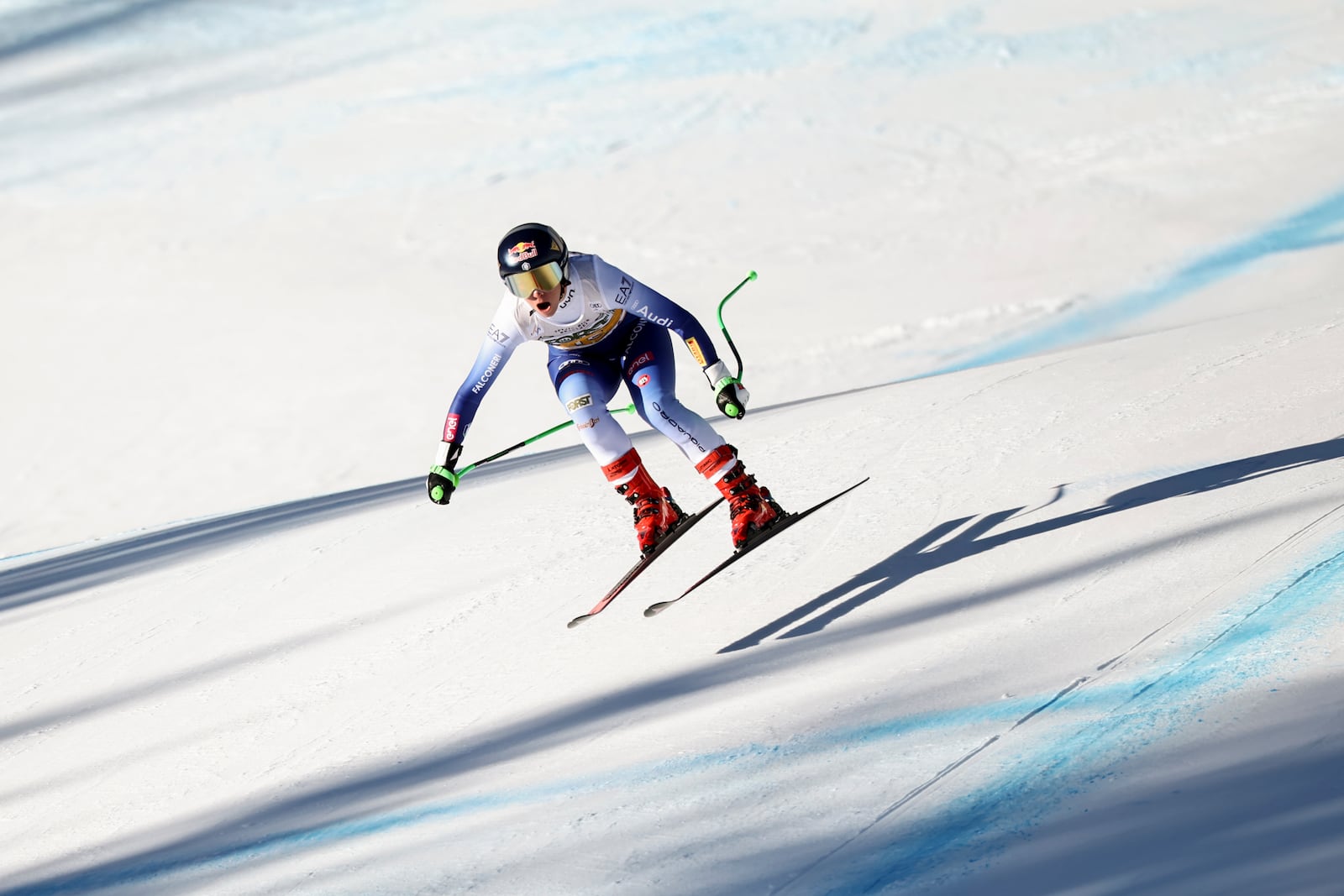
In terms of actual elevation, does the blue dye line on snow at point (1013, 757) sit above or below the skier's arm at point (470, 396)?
below

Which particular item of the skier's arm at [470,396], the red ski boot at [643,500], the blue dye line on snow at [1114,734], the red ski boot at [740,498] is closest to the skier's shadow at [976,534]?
the red ski boot at [740,498]

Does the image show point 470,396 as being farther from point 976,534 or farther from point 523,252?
point 976,534

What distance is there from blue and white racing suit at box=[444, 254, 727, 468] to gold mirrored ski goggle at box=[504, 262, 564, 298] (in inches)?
4.6

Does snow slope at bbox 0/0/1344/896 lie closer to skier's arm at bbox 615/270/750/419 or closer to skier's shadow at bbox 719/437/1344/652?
skier's shadow at bbox 719/437/1344/652

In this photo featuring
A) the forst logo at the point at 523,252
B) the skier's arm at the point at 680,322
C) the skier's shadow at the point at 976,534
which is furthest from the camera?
the skier's arm at the point at 680,322

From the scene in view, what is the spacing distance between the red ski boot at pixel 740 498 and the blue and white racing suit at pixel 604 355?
0.15ft

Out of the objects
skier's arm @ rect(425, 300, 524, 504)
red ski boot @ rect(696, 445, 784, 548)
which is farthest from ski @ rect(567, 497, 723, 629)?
skier's arm @ rect(425, 300, 524, 504)

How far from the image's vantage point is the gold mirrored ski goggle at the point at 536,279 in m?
4.29

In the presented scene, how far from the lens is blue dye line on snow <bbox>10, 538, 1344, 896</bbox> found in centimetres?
256

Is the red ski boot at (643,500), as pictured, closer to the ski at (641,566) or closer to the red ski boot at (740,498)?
the ski at (641,566)

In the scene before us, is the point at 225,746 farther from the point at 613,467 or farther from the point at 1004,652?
the point at 1004,652

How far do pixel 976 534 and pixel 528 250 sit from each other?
1.82 metres

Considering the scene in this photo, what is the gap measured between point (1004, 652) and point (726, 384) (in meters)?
1.52

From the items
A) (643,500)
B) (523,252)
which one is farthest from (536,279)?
(643,500)
